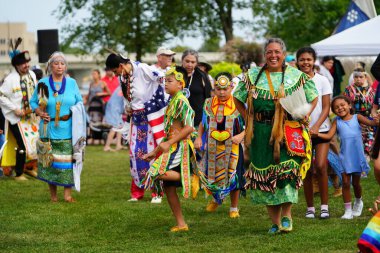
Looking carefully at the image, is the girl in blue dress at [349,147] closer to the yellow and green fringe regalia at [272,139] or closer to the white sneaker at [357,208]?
the white sneaker at [357,208]

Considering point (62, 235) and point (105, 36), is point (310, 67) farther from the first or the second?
point (105, 36)

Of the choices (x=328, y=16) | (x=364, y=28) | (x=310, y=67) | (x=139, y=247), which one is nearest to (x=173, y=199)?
(x=139, y=247)

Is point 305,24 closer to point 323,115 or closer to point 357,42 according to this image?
point 357,42

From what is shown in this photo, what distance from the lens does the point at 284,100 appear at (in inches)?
327

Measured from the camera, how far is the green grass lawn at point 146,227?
8.13m

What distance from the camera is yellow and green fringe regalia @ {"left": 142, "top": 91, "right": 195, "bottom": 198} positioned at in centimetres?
878

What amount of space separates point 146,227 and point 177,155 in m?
1.00

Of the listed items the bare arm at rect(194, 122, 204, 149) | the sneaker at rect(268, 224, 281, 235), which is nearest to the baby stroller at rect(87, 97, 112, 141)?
the bare arm at rect(194, 122, 204, 149)

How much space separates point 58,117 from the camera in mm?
11516

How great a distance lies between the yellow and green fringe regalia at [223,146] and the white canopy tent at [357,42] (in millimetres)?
2967

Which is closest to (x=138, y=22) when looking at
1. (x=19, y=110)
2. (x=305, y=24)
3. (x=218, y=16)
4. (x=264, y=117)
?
(x=218, y=16)

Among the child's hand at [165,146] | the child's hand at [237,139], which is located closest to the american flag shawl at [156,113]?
the child's hand at [237,139]

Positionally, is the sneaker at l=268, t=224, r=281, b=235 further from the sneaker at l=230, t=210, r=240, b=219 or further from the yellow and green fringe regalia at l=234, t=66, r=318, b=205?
the sneaker at l=230, t=210, r=240, b=219

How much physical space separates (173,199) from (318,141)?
1.79 meters
